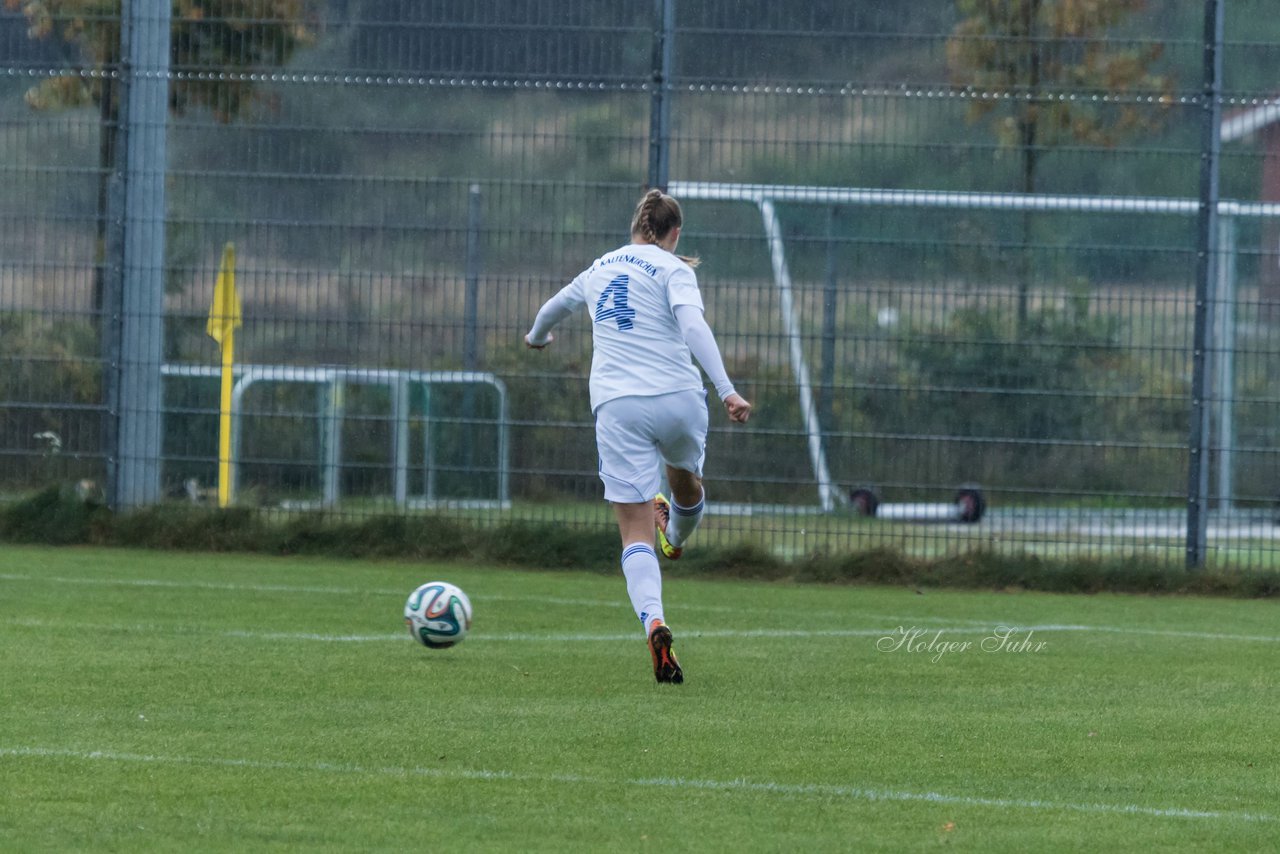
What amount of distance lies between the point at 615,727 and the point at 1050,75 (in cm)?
655

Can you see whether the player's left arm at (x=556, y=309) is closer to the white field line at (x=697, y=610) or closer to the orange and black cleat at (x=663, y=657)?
the white field line at (x=697, y=610)

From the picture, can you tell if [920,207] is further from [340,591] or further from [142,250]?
[142,250]

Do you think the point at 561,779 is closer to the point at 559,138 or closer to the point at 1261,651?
the point at 1261,651

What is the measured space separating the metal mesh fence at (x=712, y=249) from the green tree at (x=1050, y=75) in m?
0.02

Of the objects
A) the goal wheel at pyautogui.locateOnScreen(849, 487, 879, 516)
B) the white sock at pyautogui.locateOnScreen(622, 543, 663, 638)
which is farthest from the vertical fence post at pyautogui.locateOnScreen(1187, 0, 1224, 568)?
the white sock at pyautogui.locateOnScreen(622, 543, 663, 638)

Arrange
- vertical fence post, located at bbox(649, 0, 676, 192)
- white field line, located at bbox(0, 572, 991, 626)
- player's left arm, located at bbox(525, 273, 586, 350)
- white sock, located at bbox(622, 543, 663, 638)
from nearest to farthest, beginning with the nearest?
1. white sock, located at bbox(622, 543, 663, 638)
2. player's left arm, located at bbox(525, 273, 586, 350)
3. white field line, located at bbox(0, 572, 991, 626)
4. vertical fence post, located at bbox(649, 0, 676, 192)

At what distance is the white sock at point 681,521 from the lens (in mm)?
8352

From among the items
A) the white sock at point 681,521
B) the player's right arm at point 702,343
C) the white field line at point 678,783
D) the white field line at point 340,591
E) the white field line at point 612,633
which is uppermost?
the player's right arm at point 702,343

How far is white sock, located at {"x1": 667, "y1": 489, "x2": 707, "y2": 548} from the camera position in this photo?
8.35 metres

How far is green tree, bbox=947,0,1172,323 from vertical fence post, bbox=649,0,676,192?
1.64 m

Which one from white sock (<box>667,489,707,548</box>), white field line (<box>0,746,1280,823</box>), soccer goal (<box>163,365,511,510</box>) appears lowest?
white field line (<box>0,746,1280,823</box>)

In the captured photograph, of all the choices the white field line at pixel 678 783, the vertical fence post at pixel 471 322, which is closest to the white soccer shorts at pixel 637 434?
the white field line at pixel 678 783

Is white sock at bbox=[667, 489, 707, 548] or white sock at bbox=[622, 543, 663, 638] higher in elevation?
white sock at bbox=[667, 489, 707, 548]

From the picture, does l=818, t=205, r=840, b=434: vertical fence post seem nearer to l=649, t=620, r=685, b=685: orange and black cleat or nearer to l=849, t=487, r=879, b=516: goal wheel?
l=849, t=487, r=879, b=516: goal wheel
